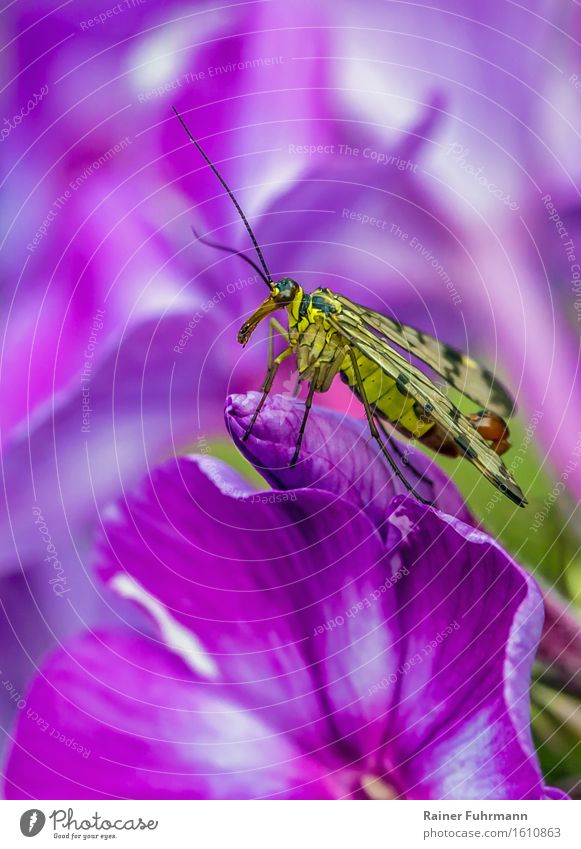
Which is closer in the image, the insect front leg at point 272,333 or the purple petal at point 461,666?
the purple petal at point 461,666

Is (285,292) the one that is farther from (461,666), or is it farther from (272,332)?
(461,666)

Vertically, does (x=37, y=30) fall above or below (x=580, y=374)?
above

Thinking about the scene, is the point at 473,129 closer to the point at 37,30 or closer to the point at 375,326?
the point at 375,326

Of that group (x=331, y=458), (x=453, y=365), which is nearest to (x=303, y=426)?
(x=331, y=458)

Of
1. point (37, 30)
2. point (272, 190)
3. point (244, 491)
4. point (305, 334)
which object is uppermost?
point (37, 30)

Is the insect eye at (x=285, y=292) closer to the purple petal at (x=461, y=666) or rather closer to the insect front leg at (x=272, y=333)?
the insect front leg at (x=272, y=333)

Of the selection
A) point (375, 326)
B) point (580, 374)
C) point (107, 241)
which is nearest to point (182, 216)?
point (107, 241)

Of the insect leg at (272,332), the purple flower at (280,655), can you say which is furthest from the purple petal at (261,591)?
the insect leg at (272,332)
